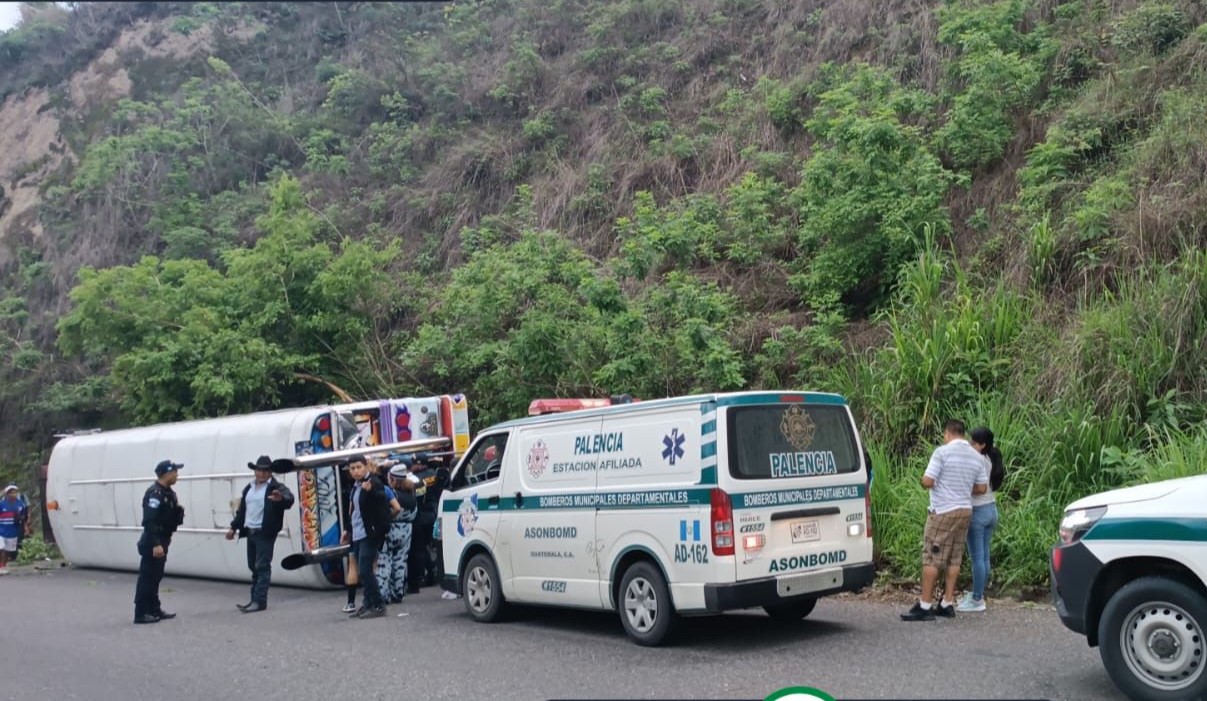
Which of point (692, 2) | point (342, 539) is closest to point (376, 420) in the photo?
point (342, 539)

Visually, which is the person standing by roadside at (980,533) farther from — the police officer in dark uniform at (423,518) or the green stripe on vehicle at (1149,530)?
the police officer in dark uniform at (423,518)

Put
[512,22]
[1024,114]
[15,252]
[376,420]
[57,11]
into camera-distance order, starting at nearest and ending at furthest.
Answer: [376,420] < [1024,114] < [512,22] < [15,252] < [57,11]

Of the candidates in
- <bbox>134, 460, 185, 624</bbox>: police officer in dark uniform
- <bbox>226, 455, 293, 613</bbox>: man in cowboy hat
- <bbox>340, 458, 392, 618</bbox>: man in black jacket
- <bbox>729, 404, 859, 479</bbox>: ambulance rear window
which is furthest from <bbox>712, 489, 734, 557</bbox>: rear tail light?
<bbox>134, 460, 185, 624</bbox>: police officer in dark uniform

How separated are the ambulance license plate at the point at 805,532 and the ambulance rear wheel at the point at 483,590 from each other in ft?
10.4

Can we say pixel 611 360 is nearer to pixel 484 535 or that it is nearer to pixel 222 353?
pixel 484 535

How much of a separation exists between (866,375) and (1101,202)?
3.55m

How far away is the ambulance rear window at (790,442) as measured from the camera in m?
8.35

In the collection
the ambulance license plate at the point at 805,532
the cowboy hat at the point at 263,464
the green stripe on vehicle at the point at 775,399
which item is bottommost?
the ambulance license plate at the point at 805,532

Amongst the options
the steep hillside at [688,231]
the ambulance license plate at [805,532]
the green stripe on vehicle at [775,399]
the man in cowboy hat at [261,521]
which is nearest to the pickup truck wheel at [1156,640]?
the ambulance license plate at [805,532]

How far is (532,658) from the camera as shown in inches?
340

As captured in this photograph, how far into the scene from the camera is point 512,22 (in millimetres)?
28609

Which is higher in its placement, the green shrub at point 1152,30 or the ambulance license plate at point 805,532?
the green shrub at point 1152,30

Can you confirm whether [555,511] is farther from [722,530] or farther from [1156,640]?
[1156,640]

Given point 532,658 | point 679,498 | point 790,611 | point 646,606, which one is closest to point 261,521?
point 532,658
